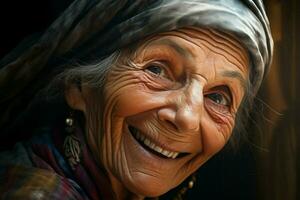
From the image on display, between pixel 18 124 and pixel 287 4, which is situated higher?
pixel 287 4

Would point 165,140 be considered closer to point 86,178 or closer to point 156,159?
point 156,159

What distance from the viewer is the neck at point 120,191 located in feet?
4.01

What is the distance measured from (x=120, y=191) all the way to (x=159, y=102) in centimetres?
22

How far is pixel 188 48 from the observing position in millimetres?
1195

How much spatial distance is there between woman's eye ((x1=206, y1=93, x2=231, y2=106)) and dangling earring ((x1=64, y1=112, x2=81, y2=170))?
0.31 m

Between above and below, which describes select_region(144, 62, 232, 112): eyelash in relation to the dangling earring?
above

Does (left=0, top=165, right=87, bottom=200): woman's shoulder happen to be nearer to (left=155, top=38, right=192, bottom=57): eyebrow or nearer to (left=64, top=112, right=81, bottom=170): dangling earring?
(left=64, top=112, right=81, bottom=170): dangling earring

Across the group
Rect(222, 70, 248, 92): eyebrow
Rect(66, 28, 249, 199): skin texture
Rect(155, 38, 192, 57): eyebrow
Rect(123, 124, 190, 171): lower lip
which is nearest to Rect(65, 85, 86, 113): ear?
Rect(66, 28, 249, 199): skin texture

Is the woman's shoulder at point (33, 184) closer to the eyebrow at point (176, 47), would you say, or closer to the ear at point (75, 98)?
the ear at point (75, 98)

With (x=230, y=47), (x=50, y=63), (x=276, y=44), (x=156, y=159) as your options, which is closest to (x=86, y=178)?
(x=156, y=159)

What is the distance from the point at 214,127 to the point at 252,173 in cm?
20

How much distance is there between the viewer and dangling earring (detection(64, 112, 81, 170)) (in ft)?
3.89

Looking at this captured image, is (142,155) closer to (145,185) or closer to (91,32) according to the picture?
(145,185)

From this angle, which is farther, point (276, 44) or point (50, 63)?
point (276, 44)
